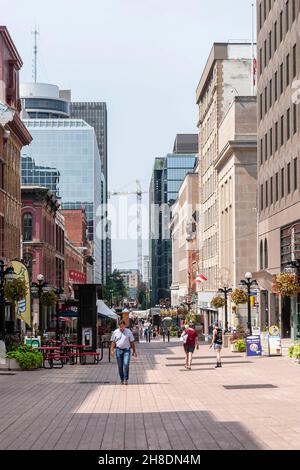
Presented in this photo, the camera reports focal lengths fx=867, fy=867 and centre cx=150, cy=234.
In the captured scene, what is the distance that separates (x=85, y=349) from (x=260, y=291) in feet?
97.1

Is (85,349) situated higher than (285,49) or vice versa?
(285,49)

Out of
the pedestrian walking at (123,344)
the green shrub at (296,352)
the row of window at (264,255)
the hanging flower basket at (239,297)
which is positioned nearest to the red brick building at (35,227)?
the row of window at (264,255)

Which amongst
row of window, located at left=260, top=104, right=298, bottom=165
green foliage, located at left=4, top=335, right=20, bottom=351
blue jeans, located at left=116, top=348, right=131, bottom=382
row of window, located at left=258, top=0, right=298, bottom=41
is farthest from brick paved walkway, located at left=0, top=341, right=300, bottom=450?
row of window, located at left=258, top=0, right=298, bottom=41

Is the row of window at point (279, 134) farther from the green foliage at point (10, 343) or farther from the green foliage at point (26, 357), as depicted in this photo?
the green foliage at point (26, 357)

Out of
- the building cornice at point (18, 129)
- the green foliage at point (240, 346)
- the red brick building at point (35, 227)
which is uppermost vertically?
the building cornice at point (18, 129)

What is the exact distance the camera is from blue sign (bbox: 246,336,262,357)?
128ft

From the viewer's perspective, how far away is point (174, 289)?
7244 inches

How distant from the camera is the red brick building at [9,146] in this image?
218 feet

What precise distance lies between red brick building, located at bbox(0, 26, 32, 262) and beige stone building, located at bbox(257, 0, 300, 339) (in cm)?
1906

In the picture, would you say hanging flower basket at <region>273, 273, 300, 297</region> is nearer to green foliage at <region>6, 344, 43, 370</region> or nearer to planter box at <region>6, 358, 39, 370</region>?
green foliage at <region>6, 344, 43, 370</region>

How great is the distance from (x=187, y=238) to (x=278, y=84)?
83.6 metres

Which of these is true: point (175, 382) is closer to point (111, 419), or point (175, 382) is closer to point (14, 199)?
point (111, 419)

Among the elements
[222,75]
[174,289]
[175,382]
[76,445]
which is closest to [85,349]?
[175,382]

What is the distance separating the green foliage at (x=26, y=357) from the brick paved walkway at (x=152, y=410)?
0.80m
